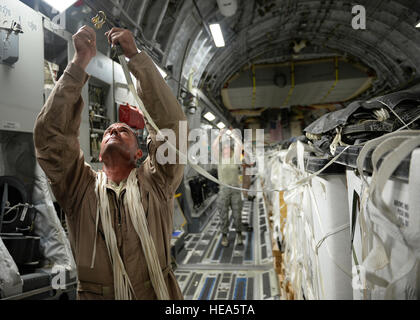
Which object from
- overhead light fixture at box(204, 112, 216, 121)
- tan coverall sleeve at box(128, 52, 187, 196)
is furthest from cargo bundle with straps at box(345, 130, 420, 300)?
overhead light fixture at box(204, 112, 216, 121)

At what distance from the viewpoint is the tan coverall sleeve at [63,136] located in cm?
125

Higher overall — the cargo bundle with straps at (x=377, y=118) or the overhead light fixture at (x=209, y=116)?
the overhead light fixture at (x=209, y=116)

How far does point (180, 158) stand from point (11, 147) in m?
2.14

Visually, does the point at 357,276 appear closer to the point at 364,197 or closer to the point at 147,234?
the point at 364,197

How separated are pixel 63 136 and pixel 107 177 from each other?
0.35m

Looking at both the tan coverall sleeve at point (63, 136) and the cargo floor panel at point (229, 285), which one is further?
the cargo floor panel at point (229, 285)

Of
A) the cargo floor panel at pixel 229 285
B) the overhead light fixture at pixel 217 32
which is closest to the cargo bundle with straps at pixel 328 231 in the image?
the cargo floor panel at pixel 229 285

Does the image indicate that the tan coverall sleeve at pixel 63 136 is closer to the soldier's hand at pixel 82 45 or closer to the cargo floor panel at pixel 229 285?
the soldier's hand at pixel 82 45

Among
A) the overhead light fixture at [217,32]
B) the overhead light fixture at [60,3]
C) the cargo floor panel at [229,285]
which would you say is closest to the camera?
the overhead light fixture at [60,3]

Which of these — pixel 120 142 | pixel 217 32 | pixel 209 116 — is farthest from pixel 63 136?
pixel 209 116

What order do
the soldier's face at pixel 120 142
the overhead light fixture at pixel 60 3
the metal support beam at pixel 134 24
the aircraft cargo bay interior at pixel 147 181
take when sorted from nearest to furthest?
the aircraft cargo bay interior at pixel 147 181 < the soldier's face at pixel 120 142 < the overhead light fixture at pixel 60 3 < the metal support beam at pixel 134 24

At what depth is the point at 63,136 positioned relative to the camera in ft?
4.21

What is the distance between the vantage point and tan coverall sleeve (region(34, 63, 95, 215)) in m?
1.25

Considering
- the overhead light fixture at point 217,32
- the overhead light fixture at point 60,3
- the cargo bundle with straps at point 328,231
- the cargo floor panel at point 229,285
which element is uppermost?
the overhead light fixture at point 217,32
